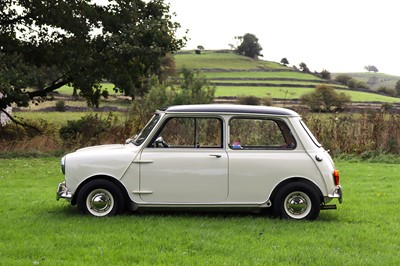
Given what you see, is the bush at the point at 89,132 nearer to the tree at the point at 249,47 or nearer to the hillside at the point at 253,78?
the hillside at the point at 253,78

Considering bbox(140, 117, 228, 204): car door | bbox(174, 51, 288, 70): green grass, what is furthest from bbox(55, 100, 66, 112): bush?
bbox(140, 117, 228, 204): car door

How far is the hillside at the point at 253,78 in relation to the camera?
59719 mm

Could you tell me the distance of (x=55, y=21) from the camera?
980 inches

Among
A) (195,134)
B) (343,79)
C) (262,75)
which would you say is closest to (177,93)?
(195,134)

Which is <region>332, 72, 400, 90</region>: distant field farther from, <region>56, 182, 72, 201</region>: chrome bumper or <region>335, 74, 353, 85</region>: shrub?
<region>56, 182, 72, 201</region>: chrome bumper

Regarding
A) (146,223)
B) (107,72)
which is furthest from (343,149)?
(146,223)

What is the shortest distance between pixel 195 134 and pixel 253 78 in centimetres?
6419

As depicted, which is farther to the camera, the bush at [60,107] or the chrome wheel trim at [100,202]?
the bush at [60,107]

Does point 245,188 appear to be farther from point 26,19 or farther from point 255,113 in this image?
point 26,19

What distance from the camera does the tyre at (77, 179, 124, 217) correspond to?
8344 millimetres

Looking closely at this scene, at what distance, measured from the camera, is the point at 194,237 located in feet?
23.7

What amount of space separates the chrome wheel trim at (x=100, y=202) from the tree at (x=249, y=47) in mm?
94329

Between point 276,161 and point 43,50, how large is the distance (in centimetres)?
1950

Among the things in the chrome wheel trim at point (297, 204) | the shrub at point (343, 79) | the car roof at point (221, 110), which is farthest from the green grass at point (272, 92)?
the chrome wheel trim at point (297, 204)
